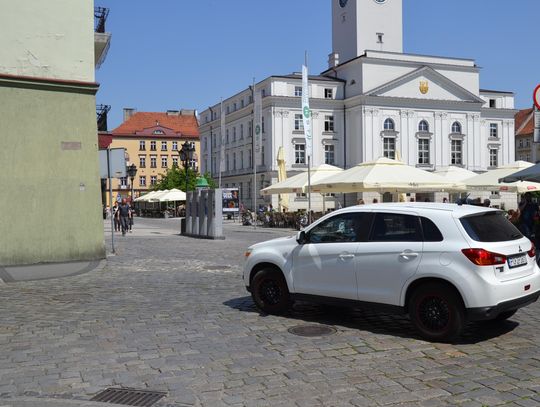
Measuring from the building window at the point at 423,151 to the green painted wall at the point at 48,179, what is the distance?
202ft

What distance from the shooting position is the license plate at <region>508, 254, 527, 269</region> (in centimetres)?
672

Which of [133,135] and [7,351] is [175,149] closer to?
[133,135]

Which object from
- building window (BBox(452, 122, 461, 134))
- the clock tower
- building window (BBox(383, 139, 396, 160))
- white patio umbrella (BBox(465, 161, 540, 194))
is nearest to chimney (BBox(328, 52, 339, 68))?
the clock tower

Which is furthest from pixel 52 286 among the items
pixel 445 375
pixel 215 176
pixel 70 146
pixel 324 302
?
pixel 215 176

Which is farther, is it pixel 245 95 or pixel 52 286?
pixel 245 95

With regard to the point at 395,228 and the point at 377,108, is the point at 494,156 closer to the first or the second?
the point at 377,108

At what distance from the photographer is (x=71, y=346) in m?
6.66

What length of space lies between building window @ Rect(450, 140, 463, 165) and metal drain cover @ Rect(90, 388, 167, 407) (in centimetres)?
7204

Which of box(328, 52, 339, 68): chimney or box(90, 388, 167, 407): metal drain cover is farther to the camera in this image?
box(328, 52, 339, 68): chimney

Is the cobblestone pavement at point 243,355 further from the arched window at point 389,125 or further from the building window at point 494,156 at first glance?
the building window at point 494,156

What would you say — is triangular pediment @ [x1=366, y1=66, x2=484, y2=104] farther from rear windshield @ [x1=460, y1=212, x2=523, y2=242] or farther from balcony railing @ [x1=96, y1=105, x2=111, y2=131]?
rear windshield @ [x1=460, y1=212, x2=523, y2=242]

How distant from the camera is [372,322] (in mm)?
7906

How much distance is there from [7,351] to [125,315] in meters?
2.13

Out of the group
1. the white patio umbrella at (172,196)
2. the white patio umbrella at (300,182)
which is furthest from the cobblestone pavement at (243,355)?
the white patio umbrella at (172,196)
